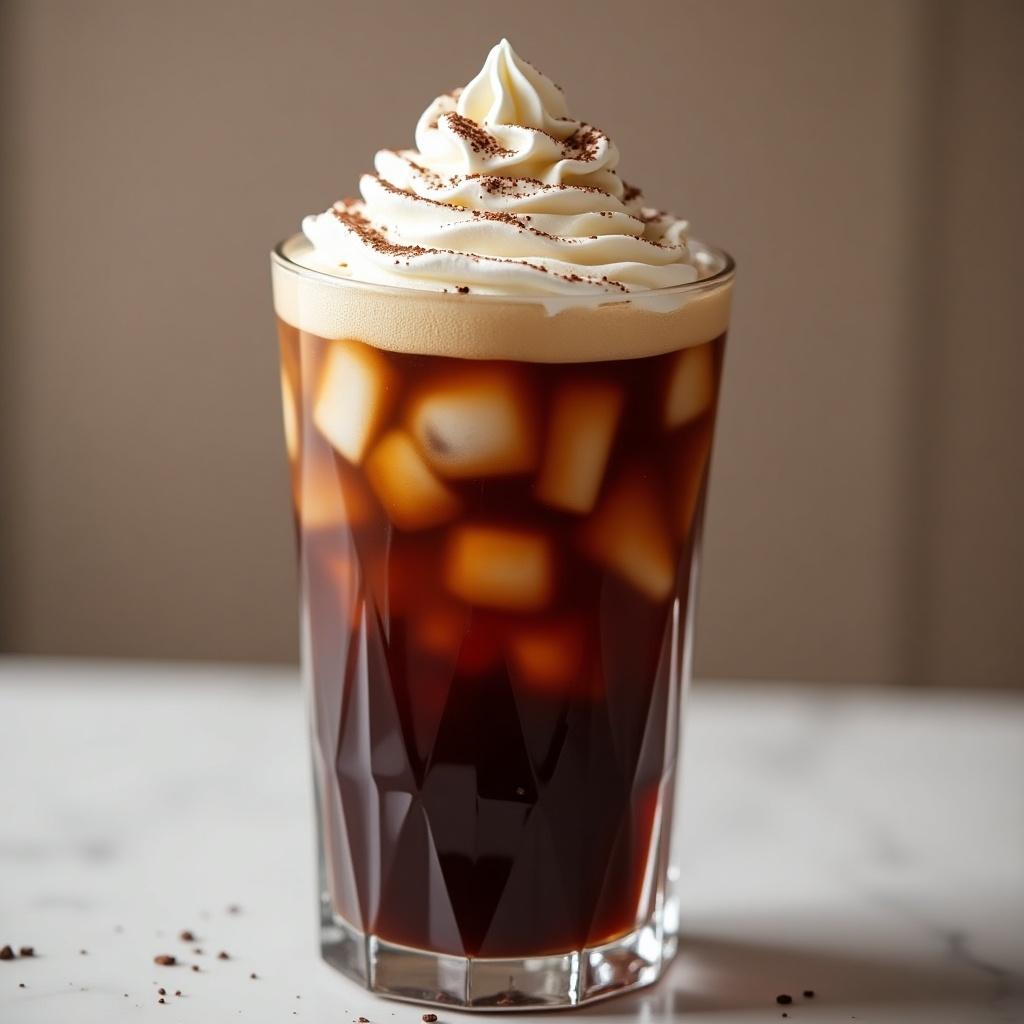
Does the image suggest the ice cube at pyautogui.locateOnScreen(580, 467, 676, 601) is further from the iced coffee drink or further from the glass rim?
the glass rim

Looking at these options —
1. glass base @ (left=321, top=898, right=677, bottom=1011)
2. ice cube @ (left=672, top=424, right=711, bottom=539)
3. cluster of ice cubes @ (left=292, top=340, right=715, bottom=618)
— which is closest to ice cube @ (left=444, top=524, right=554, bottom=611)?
cluster of ice cubes @ (left=292, top=340, right=715, bottom=618)

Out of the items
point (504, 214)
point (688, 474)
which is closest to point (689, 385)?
point (688, 474)

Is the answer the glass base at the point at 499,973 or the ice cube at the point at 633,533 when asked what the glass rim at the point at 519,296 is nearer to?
the ice cube at the point at 633,533

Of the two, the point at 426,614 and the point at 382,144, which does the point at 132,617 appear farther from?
the point at 426,614

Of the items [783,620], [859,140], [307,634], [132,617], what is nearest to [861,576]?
[783,620]

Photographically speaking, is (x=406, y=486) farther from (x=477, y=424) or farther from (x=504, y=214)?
(x=504, y=214)
